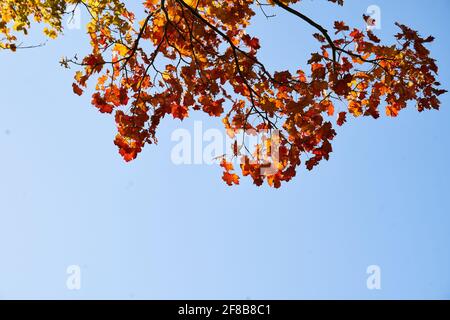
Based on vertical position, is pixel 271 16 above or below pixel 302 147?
above

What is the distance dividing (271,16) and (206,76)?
3.50 feet

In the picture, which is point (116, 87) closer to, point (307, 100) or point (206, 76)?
point (206, 76)

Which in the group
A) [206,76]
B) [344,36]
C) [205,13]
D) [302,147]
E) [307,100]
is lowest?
[302,147]

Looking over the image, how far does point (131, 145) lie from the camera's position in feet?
17.6

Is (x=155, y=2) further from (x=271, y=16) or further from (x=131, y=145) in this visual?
(x=131, y=145)

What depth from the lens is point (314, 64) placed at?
5633mm

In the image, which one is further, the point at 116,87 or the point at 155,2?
the point at 155,2
